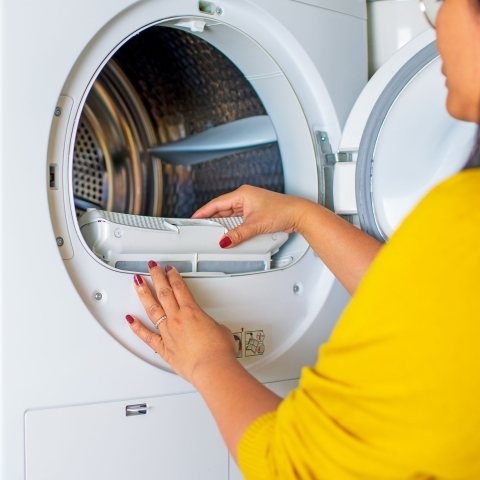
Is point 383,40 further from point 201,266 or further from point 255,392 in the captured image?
point 255,392

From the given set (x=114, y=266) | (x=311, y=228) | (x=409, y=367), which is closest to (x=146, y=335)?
(x=114, y=266)

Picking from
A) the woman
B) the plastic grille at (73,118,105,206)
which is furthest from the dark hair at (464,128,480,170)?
the plastic grille at (73,118,105,206)

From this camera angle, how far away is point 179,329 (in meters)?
0.81

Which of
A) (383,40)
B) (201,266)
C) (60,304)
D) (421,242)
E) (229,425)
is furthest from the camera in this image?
(383,40)

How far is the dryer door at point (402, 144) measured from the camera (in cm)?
102

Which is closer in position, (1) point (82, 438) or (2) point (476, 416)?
(2) point (476, 416)

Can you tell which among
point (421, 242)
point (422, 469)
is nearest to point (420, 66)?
point (421, 242)

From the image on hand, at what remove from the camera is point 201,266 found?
3.19 feet

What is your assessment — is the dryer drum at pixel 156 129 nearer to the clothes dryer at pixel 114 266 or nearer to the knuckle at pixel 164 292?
the clothes dryer at pixel 114 266

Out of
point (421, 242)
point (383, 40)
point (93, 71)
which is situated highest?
point (383, 40)

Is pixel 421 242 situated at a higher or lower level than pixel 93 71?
lower

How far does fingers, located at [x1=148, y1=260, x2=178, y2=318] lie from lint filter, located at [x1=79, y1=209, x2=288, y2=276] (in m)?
0.04

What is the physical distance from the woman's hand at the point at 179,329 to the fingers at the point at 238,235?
0.35ft

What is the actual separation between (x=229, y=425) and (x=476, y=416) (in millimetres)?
261
